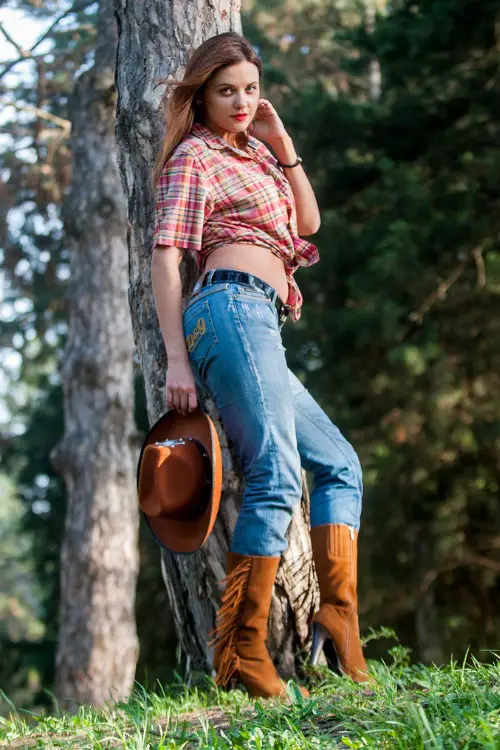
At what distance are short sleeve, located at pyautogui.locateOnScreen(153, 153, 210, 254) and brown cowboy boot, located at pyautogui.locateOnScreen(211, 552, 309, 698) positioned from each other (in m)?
0.99

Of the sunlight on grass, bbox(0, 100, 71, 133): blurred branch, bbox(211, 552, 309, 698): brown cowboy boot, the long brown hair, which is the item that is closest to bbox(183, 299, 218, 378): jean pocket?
the long brown hair

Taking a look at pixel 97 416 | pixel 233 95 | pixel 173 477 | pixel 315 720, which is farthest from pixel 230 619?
pixel 97 416

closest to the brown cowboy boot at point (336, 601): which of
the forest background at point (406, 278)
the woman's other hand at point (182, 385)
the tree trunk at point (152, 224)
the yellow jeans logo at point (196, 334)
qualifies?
the tree trunk at point (152, 224)

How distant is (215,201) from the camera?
2840 millimetres

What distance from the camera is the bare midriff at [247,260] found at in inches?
112

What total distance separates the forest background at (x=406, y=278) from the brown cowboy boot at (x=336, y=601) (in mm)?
6871

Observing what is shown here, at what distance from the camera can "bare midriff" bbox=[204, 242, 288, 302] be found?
9.31 feet

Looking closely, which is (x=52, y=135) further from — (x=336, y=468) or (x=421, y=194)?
(x=336, y=468)

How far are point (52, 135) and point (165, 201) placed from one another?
7.08m

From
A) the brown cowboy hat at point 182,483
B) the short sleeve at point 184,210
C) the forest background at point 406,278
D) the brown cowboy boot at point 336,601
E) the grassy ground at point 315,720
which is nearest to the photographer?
the grassy ground at point 315,720

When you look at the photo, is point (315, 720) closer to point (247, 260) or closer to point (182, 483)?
point (182, 483)

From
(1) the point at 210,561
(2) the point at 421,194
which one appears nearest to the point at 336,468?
(1) the point at 210,561

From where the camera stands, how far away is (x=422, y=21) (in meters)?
9.57

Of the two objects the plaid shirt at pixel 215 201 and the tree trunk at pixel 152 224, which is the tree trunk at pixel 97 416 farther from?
the plaid shirt at pixel 215 201
